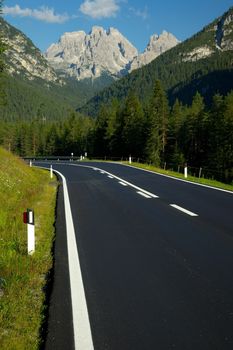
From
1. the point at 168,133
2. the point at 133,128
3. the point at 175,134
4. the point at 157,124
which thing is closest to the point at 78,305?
the point at 157,124

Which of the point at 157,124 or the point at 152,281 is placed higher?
the point at 157,124

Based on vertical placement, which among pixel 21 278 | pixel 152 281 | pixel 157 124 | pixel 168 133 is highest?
pixel 157 124

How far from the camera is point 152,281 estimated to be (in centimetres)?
593

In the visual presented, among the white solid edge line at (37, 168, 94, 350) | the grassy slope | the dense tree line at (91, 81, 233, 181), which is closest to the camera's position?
the white solid edge line at (37, 168, 94, 350)

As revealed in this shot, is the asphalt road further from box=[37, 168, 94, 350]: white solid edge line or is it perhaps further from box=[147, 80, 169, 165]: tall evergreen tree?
box=[147, 80, 169, 165]: tall evergreen tree

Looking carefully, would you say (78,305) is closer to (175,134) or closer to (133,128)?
(175,134)

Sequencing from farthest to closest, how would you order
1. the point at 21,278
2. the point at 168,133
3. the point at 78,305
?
the point at 168,133 → the point at 21,278 → the point at 78,305

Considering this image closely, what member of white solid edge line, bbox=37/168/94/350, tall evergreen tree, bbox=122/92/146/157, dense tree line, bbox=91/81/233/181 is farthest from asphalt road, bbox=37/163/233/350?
tall evergreen tree, bbox=122/92/146/157

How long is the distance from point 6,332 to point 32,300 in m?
0.98

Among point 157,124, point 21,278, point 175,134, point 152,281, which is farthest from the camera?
point 175,134

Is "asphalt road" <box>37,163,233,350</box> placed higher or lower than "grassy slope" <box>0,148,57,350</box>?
higher

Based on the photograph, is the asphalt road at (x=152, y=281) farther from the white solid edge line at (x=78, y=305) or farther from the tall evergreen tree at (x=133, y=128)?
the tall evergreen tree at (x=133, y=128)

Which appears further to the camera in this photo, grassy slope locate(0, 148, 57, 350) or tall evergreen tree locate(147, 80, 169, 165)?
tall evergreen tree locate(147, 80, 169, 165)

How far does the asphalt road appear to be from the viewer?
4.28 meters
